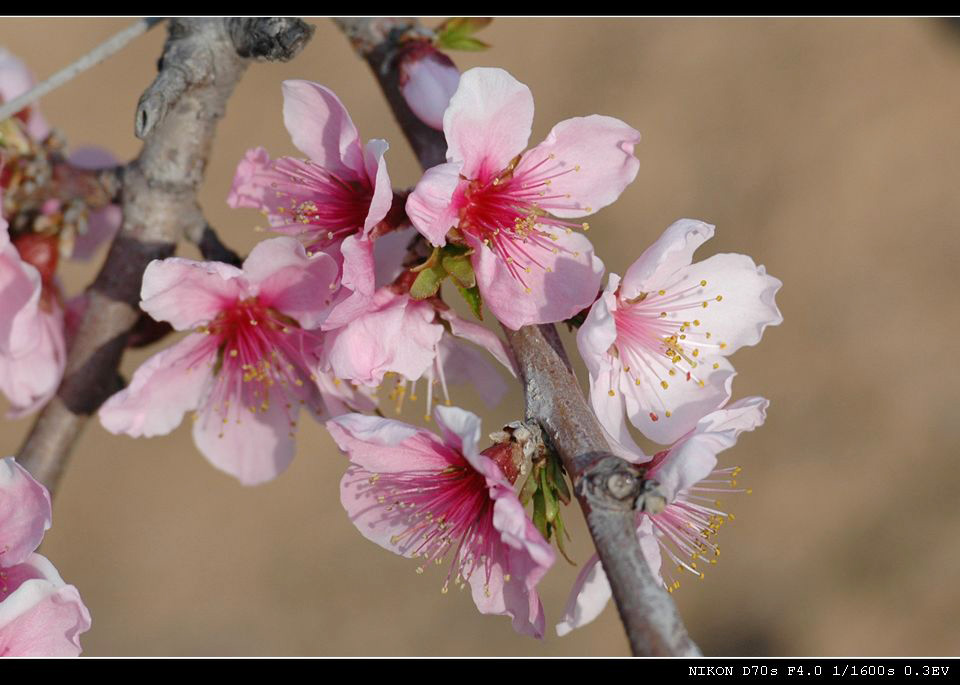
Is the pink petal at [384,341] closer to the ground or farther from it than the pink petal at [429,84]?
closer to the ground

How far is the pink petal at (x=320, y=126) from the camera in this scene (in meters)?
1.17

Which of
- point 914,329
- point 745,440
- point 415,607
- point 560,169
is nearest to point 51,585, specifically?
point 560,169

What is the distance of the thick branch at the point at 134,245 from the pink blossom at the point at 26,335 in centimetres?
4

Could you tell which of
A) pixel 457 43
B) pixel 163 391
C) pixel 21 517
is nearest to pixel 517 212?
pixel 457 43

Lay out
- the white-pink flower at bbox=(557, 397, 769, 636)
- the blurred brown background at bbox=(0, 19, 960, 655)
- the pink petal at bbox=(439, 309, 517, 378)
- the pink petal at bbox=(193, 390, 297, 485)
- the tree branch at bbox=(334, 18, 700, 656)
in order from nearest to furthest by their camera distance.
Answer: the tree branch at bbox=(334, 18, 700, 656) < the white-pink flower at bbox=(557, 397, 769, 636) < the pink petal at bbox=(439, 309, 517, 378) < the pink petal at bbox=(193, 390, 297, 485) < the blurred brown background at bbox=(0, 19, 960, 655)

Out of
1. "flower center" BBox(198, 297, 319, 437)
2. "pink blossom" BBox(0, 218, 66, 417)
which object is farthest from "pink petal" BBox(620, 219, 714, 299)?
"pink blossom" BBox(0, 218, 66, 417)

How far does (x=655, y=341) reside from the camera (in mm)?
1285

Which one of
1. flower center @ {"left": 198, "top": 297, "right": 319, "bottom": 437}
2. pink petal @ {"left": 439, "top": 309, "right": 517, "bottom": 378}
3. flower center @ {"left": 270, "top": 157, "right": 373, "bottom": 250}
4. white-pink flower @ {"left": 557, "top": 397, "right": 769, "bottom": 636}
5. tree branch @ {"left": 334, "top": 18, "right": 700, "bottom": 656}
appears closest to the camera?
tree branch @ {"left": 334, "top": 18, "right": 700, "bottom": 656}

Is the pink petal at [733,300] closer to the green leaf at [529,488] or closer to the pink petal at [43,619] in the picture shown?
the green leaf at [529,488]

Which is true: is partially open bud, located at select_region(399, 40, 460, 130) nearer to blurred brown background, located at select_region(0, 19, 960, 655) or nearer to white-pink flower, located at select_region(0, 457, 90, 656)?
white-pink flower, located at select_region(0, 457, 90, 656)

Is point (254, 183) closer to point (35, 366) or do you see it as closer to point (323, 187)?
point (323, 187)

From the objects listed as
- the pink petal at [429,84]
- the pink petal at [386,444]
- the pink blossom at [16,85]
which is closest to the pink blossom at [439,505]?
the pink petal at [386,444]

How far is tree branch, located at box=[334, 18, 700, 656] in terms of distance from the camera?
82cm

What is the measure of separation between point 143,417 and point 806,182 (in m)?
3.36
